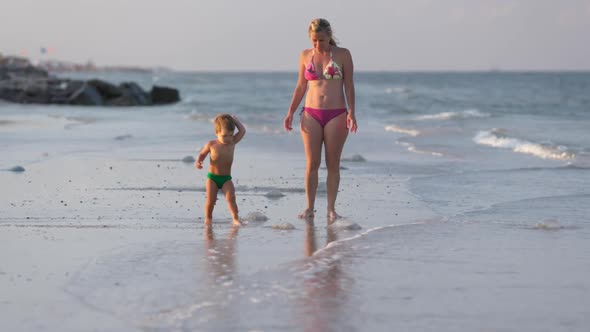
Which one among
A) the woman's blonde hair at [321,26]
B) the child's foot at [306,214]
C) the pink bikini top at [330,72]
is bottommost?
the child's foot at [306,214]

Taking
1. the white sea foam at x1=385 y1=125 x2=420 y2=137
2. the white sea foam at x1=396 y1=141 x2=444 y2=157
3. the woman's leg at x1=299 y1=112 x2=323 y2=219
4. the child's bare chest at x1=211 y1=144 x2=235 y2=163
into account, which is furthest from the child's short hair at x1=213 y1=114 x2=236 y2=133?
the white sea foam at x1=385 y1=125 x2=420 y2=137

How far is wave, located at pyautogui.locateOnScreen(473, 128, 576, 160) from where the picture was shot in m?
15.6

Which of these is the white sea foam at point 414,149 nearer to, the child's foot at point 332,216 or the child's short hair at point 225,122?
the child's foot at point 332,216

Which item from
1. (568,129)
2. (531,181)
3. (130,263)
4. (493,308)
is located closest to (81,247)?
(130,263)

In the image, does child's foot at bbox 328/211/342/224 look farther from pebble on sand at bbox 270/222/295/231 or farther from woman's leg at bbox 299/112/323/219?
pebble on sand at bbox 270/222/295/231

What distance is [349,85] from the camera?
814 cm

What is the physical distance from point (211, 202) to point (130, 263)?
6.51 ft

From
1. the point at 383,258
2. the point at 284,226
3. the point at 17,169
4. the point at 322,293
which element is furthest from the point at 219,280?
the point at 17,169

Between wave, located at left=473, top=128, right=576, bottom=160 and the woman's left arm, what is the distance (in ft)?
26.0

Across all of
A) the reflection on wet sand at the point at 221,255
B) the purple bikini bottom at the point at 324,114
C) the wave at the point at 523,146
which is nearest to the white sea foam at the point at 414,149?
the wave at the point at 523,146

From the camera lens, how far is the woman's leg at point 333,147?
26.8ft

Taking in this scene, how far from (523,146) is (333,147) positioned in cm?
969

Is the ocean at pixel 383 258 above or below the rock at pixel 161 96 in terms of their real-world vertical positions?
above

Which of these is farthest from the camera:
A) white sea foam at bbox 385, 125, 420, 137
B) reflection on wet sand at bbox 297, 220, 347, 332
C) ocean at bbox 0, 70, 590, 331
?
white sea foam at bbox 385, 125, 420, 137
